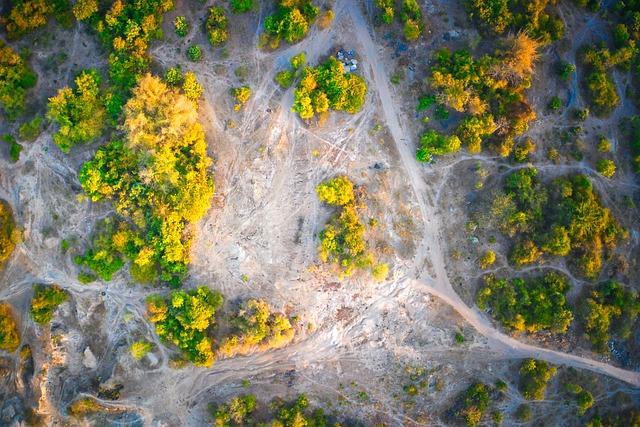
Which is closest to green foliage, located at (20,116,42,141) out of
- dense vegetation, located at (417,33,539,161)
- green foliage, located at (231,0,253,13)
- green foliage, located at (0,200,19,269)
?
green foliage, located at (0,200,19,269)

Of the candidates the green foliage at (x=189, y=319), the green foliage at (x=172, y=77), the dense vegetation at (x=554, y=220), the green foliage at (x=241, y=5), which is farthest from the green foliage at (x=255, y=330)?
the green foliage at (x=241, y=5)

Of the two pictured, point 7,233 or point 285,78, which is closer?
point 285,78

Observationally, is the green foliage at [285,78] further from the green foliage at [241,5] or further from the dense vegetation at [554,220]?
the dense vegetation at [554,220]

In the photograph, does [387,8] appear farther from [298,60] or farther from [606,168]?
[606,168]

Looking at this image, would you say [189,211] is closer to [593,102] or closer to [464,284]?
[464,284]

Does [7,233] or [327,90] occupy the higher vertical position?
[327,90]

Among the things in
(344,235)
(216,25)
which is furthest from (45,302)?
(216,25)

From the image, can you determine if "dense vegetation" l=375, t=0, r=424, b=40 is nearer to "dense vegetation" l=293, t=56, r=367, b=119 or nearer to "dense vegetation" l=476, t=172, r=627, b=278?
"dense vegetation" l=293, t=56, r=367, b=119
